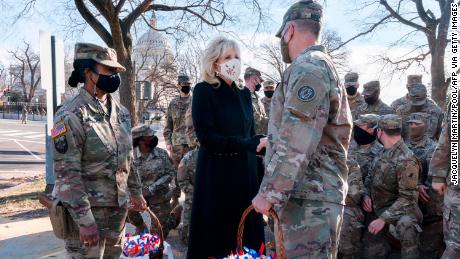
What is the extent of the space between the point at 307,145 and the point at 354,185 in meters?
2.73

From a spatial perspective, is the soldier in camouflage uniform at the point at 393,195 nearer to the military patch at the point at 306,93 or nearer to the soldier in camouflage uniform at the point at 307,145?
the soldier in camouflage uniform at the point at 307,145

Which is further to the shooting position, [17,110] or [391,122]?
[17,110]

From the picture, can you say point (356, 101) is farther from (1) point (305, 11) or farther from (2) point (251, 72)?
(1) point (305, 11)

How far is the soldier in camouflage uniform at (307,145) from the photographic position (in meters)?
2.24

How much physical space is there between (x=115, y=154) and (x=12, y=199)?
6.56 meters

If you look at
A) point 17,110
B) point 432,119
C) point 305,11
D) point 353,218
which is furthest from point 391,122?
point 17,110

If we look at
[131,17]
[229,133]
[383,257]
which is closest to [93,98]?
[229,133]

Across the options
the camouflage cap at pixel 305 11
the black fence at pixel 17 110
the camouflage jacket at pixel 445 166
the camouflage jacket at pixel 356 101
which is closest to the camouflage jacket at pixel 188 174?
the camouflage jacket at pixel 445 166

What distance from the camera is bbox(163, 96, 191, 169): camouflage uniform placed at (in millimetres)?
7547

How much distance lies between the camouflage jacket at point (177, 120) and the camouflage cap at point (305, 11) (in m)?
5.18

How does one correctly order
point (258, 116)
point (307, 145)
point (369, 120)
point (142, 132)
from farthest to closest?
point (258, 116) → point (142, 132) → point (369, 120) → point (307, 145)

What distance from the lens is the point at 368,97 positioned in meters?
6.74

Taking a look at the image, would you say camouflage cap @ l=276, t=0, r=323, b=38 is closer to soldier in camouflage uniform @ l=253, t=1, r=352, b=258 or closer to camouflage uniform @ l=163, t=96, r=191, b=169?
soldier in camouflage uniform @ l=253, t=1, r=352, b=258

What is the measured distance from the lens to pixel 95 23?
8695 mm
